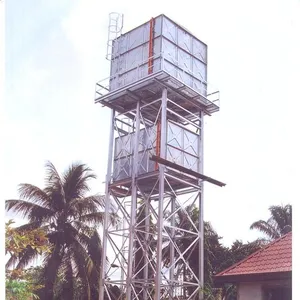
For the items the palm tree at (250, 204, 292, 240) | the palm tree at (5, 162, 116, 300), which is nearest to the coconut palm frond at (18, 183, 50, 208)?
the palm tree at (5, 162, 116, 300)

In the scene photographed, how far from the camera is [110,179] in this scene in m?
20.5

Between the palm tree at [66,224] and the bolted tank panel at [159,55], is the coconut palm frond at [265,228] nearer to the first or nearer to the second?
the palm tree at [66,224]

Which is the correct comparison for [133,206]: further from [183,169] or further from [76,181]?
[76,181]

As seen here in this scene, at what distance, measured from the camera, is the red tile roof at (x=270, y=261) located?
11211mm

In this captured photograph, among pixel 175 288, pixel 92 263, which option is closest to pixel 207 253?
pixel 92 263

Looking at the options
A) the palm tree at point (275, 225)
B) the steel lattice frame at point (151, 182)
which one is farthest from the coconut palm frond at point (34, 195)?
the palm tree at point (275, 225)

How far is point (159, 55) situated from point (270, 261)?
34.0 feet

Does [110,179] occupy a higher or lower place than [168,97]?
lower

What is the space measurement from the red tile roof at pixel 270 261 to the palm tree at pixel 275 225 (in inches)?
799

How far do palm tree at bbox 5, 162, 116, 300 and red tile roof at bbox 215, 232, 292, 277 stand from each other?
14602 millimetres

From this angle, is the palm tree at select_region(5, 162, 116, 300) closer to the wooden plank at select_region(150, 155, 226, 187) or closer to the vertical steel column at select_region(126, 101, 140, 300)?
the vertical steel column at select_region(126, 101, 140, 300)

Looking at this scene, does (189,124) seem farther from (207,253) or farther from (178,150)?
(207,253)

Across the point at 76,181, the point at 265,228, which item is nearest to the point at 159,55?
the point at 76,181

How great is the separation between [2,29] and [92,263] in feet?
66.5
